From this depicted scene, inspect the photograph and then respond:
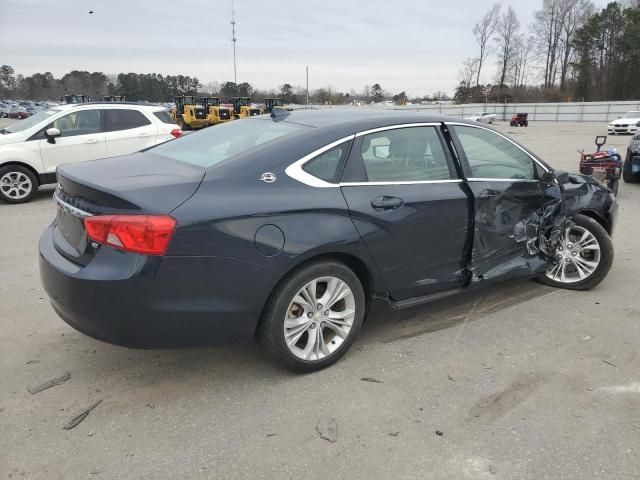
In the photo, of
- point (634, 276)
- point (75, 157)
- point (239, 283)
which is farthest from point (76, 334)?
point (75, 157)

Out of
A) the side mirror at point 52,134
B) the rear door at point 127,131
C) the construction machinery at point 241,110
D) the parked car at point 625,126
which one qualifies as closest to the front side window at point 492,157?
the rear door at point 127,131

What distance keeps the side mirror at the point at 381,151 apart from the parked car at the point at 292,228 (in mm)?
33

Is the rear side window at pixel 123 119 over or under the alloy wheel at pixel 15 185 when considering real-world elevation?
over

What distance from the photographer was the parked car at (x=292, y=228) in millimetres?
2547

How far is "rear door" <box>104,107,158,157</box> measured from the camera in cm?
924

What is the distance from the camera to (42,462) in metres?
2.38

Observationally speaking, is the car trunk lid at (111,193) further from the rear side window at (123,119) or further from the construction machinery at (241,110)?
the construction machinery at (241,110)

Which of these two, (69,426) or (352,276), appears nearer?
(69,426)

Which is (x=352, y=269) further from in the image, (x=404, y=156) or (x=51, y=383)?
(x=51, y=383)

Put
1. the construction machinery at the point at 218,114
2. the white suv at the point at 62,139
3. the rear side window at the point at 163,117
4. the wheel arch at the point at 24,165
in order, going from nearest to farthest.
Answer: the wheel arch at the point at 24,165 < the white suv at the point at 62,139 < the rear side window at the point at 163,117 < the construction machinery at the point at 218,114

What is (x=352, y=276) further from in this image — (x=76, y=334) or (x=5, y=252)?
(x=5, y=252)

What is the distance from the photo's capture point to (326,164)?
3057mm

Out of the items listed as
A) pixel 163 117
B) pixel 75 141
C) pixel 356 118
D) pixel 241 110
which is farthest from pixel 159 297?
pixel 241 110

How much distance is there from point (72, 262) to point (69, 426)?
847 millimetres
